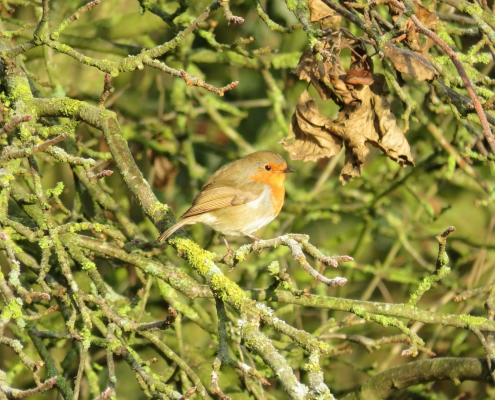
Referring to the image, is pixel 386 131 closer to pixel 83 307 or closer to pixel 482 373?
pixel 482 373

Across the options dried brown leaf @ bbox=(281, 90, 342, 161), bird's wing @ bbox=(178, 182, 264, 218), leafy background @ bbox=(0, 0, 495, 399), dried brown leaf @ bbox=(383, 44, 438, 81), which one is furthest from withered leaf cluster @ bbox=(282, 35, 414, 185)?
bird's wing @ bbox=(178, 182, 264, 218)

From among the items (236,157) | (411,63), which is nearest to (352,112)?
(411,63)

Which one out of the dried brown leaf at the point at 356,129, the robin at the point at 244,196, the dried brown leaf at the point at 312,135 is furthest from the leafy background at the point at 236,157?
the dried brown leaf at the point at 312,135

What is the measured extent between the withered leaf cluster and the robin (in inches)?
50.4

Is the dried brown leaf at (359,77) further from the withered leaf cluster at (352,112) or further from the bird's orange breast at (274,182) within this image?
the bird's orange breast at (274,182)

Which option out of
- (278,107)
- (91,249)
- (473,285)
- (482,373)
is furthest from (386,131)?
(473,285)

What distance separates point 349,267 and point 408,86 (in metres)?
1.38

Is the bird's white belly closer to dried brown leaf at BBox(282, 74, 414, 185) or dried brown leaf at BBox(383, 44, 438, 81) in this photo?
dried brown leaf at BBox(282, 74, 414, 185)

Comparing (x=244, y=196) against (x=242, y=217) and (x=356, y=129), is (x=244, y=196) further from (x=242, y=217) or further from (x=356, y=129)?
(x=356, y=129)

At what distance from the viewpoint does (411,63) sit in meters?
2.86

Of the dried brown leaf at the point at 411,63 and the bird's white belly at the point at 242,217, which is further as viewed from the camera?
the bird's white belly at the point at 242,217

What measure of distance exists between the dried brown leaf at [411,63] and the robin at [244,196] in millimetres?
1682

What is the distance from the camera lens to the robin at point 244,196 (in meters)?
4.41

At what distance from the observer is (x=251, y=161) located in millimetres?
4551
